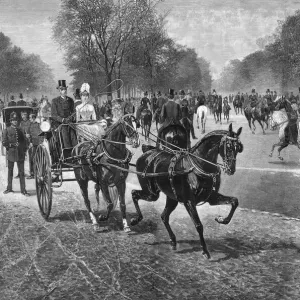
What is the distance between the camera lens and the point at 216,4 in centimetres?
1393

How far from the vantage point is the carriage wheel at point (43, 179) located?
25.5 feet

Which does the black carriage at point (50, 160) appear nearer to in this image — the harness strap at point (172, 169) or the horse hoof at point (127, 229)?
the horse hoof at point (127, 229)

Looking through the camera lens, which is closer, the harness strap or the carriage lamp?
the harness strap

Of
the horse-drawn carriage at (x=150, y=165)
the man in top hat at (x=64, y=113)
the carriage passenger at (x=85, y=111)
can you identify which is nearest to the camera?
the horse-drawn carriage at (x=150, y=165)

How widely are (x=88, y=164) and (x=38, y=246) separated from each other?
1.64m

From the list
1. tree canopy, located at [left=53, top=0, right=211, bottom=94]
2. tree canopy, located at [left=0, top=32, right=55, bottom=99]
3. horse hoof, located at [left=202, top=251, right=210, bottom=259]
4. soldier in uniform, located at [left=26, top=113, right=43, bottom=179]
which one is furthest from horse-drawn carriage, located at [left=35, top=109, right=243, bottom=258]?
tree canopy, located at [left=0, top=32, right=55, bottom=99]

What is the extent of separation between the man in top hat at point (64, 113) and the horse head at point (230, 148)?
11.7 ft

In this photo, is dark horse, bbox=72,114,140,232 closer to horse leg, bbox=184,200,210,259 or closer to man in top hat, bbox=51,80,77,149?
man in top hat, bbox=51,80,77,149

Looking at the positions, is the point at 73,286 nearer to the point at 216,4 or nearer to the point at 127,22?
the point at 216,4

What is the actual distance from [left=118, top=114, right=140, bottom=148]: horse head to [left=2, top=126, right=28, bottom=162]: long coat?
4276 millimetres

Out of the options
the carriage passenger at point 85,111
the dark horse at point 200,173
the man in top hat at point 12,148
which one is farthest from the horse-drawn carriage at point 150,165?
the man in top hat at point 12,148

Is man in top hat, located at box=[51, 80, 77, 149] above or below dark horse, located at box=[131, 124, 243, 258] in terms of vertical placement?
above

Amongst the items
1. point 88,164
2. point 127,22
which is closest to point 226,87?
point 127,22

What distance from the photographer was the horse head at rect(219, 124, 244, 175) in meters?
5.34
